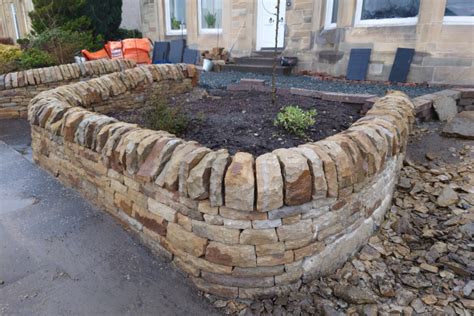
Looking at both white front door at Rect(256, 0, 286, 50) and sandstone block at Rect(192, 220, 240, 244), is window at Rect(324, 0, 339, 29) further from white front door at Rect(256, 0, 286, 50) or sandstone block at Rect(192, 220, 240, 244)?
sandstone block at Rect(192, 220, 240, 244)

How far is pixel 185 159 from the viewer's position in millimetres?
1909

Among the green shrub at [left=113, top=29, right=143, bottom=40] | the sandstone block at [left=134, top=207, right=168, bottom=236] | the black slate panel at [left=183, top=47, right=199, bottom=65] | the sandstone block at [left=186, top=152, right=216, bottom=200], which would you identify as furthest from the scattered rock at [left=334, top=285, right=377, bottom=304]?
the green shrub at [left=113, top=29, right=143, bottom=40]

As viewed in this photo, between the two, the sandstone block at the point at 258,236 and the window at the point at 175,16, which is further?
the window at the point at 175,16

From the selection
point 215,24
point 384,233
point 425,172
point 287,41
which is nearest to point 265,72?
point 287,41

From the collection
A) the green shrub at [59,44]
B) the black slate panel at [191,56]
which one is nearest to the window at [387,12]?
the black slate panel at [191,56]

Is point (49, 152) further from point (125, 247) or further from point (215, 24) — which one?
point (215, 24)

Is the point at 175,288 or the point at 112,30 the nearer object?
the point at 175,288

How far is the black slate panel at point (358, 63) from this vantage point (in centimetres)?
666

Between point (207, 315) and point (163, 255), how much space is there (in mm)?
518

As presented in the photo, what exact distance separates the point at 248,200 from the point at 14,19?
72.8 feet

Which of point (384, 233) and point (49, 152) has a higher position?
point (49, 152)

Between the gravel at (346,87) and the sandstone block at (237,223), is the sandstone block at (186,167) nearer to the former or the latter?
the sandstone block at (237,223)

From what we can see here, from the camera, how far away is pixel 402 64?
6.15 metres

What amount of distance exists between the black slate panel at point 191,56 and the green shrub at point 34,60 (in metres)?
3.61
